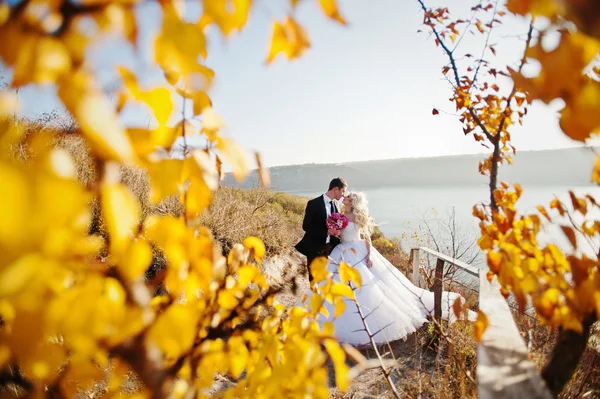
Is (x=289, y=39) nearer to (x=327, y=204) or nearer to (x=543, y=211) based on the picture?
(x=543, y=211)

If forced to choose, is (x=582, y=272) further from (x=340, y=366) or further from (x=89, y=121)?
(x=89, y=121)

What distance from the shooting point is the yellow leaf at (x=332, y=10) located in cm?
46

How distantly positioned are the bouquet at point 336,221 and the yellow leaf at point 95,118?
14.5 feet

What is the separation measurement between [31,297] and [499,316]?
1.33 metres

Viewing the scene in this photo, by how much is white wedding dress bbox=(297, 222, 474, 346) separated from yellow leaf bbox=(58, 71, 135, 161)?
3.20 m

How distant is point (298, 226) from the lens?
37.1 ft

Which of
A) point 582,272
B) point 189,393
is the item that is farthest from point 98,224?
point 582,272

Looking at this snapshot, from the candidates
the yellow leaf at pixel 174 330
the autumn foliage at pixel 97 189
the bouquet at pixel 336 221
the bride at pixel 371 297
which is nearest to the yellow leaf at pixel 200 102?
the autumn foliage at pixel 97 189

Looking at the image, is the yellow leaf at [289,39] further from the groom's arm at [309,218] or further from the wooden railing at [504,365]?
the groom's arm at [309,218]

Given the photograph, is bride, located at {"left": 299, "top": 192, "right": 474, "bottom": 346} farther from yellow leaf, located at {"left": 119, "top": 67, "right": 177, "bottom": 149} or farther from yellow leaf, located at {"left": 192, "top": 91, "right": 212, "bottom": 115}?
yellow leaf, located at {"left": 119, "top": 67, "right": 177, "bottom": 149}

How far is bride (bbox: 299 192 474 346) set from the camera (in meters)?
3.93

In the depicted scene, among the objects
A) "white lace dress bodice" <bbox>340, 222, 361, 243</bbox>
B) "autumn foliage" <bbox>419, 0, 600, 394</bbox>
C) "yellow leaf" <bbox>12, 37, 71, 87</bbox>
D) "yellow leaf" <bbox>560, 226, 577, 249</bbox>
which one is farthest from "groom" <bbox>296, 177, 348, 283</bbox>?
"yellow leaf" <bbox>12, 37, 71, 87</bbox>

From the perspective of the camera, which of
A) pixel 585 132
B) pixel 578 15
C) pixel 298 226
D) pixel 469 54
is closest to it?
pixel 578 15

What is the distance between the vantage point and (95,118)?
0.30m
